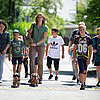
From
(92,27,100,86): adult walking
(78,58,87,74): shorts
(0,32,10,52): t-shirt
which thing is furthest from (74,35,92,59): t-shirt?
(0,32,10,52): t-shirt

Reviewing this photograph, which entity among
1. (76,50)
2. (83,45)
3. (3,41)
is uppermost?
(3,41)

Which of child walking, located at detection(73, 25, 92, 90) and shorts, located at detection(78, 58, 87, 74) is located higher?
child walking, located at detection(73, 25, 92, 90)

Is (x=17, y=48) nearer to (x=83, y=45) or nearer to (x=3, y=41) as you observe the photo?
(x=3, y=41)

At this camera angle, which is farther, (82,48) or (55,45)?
(55,45)

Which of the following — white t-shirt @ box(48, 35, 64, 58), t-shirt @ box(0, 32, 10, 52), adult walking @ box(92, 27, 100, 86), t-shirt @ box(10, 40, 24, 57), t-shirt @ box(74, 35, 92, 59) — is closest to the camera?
t-shirt @ box(74, 35, 92, 59)

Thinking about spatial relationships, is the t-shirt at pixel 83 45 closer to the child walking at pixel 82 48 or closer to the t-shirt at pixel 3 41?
the child walking at pixel 82 48

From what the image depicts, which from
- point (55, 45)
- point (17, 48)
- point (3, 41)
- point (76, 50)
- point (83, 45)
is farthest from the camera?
→ point (55, 45)

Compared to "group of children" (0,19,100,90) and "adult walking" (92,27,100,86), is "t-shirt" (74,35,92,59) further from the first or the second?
"adult walking" (92,27,100,86)

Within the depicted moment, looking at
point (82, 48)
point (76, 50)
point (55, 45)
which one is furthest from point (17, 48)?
point (82, 48)

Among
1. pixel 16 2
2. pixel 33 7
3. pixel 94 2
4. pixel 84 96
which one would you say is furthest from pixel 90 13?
pixel 33 7

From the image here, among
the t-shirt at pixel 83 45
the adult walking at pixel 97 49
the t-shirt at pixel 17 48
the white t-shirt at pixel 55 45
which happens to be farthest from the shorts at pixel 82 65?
the white t-shirt at pixel 55 45

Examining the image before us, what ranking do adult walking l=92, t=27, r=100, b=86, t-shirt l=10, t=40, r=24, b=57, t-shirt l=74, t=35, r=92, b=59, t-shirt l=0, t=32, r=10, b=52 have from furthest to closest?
t-shirt l=10, t=40, r=24, b=57 < t-shirt l=0, t=32, r=10, b=52 < adult walking l=92, t=27, r=100, b=86 < t-shirt l=74, t=35, r=92, b=59

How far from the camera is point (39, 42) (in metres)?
10.4

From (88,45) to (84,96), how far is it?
289 cm
